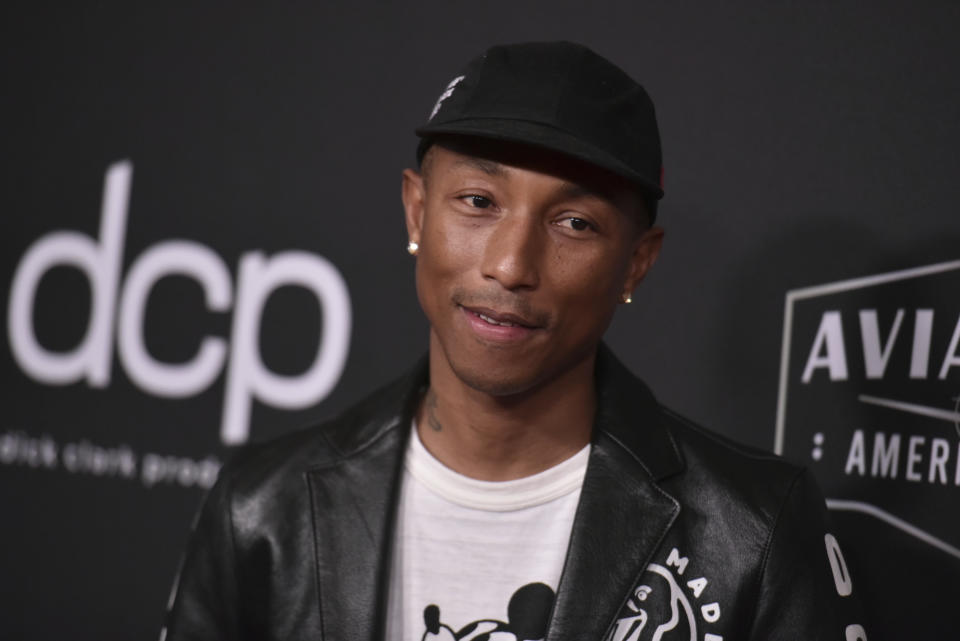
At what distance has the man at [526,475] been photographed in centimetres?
123

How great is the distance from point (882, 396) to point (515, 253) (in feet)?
2.08

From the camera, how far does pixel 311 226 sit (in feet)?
6.35

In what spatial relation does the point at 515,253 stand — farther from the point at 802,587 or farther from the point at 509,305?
the point at 802,587

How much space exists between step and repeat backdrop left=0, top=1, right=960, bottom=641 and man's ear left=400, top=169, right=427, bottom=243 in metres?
0.49

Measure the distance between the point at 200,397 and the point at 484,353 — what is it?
0.92 meters

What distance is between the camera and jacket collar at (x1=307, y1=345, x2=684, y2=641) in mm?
1246

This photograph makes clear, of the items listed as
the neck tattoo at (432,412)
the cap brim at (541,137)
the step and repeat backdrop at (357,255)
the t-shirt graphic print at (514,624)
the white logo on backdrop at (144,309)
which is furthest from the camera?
the white logo on backdrop at (144,309)

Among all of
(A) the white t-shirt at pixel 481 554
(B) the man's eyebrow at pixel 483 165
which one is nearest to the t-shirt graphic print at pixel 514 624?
(A) the white t-shirt at pixel 481 554

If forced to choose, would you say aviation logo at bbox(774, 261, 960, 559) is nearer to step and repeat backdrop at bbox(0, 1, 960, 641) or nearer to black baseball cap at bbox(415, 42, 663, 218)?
step and repeat backdrop at bbox(0, 1, 960, 641)

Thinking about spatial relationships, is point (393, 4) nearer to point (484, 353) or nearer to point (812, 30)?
point (812, 30)

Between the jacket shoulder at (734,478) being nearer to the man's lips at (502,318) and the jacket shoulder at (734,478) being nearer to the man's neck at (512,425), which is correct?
the man's neck at (512,425)

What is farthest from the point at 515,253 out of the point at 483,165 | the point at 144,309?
the point at 144,309

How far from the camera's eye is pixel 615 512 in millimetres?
1284

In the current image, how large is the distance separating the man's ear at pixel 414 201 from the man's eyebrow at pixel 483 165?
0.12 m
